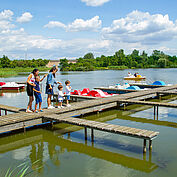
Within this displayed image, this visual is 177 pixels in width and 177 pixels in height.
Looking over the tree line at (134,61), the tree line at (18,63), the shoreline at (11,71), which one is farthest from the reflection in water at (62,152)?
the tree line at (134,61)

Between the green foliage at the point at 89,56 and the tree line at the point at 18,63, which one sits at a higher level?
the green foliage at the point at 89,56

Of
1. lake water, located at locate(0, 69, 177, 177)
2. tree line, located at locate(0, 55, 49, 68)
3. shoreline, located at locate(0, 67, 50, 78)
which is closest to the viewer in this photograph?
lake water, located at locate(0, 69, 177, 177)

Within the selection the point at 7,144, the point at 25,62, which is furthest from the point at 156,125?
the point at 25,62

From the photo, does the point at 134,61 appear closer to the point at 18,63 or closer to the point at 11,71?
the point at 18,63

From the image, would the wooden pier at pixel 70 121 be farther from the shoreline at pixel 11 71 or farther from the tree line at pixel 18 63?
the tree line at pixel 18 63

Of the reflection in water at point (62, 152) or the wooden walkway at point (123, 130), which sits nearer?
the reflection in water at point (62, 152)

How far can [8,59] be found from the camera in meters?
76.1

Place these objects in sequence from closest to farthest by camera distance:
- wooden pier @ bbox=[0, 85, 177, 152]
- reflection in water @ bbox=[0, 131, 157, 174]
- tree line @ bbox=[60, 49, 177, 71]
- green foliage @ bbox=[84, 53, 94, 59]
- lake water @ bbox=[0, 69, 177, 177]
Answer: lake water @ bbox=[0, 69, 177, 177] → reflection in water @ bbox=[0, 131, 157, 174] → wooden pier @ bbox=[0, 85, 177, 152] → tree line @ bbox=[60, 49, 177, 71] → green foliage @ bbox=[84, 53, 94, 59]

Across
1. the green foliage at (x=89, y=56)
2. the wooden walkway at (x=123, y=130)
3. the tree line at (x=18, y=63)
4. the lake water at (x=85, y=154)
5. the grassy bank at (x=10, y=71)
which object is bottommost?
the lake water at (x=85, y=154)

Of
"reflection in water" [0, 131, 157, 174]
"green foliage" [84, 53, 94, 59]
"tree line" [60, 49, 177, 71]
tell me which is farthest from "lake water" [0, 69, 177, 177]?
"green foliage" [84, 53, 94, 59]

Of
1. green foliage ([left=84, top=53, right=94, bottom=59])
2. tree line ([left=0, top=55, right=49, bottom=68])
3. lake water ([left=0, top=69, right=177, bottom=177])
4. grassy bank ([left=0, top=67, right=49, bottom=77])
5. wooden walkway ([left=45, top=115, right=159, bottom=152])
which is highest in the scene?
green foliage ([left=84, top=53, right=94, bottom=59])

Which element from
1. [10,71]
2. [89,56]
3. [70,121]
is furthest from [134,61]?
[70,121]

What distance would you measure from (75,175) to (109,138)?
230 centimetres

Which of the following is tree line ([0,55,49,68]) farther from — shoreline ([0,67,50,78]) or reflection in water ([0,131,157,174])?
Answer: reflection in water ([0,131,157,174])
